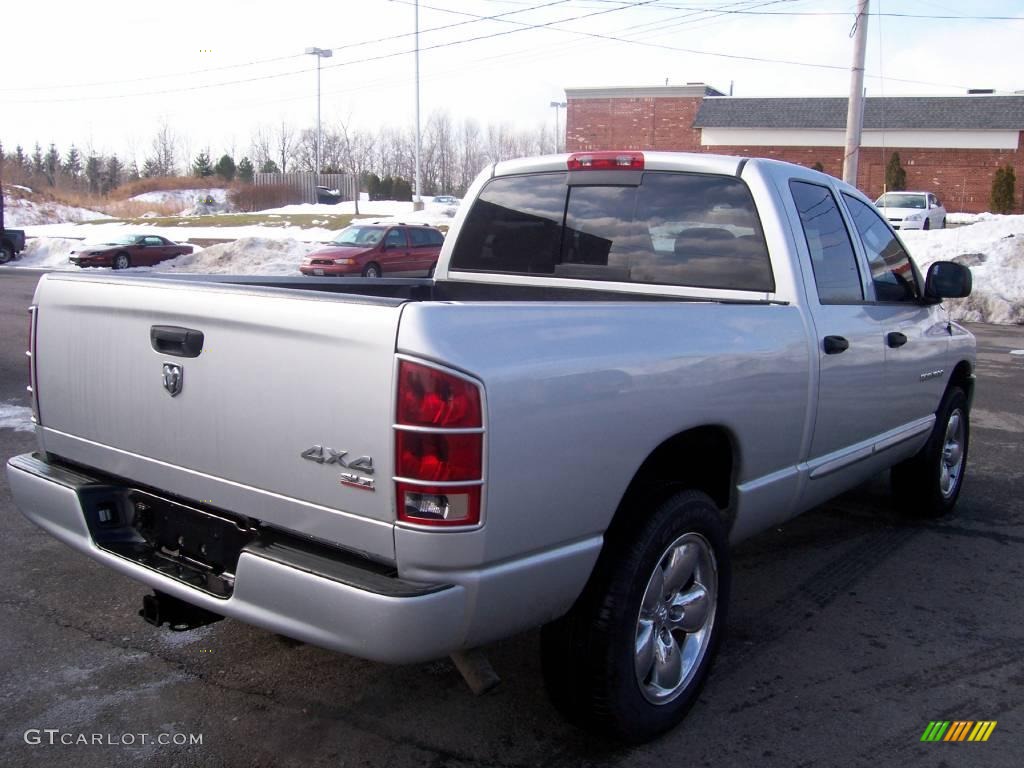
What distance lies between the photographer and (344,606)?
2457 millimetres

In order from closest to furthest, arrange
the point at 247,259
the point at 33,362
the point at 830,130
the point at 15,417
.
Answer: the point at 33,362, the point at 15,417, the point at 247,259, the point at 830,130

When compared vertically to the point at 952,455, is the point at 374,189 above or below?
above

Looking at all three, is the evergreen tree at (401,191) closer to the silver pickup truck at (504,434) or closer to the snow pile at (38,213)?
the snow pile at (38,213)

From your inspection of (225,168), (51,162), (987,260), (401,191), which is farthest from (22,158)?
(987,260)

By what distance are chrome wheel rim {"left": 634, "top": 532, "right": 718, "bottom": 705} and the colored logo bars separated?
0.84 meters

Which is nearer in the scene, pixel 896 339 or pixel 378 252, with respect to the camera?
pixel 896 339

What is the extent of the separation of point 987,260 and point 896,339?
17816 mm

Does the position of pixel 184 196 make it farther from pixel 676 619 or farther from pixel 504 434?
pixel 504 434

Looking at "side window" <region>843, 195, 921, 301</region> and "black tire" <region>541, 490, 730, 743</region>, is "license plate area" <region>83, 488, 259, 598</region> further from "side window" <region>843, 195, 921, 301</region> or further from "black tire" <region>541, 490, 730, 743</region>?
"side window" <region>843, 195, 921, 301</region>

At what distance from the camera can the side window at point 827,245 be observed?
415 centimetres

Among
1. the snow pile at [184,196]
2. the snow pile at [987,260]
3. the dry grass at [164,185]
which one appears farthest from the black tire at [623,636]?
the dry grass at [164,185]

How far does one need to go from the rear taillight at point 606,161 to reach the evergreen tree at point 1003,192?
41.7 m

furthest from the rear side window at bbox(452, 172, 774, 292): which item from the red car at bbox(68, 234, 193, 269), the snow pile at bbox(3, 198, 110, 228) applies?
the snow pile at bbox(3, 198, 110, 228)

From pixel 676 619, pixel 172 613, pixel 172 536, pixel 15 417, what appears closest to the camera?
pixel 172 536
